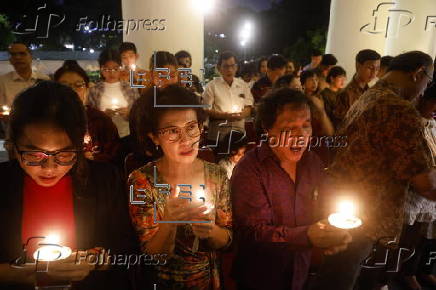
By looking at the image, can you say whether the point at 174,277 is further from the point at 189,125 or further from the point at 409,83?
the point at 409,83

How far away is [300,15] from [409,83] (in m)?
36.8

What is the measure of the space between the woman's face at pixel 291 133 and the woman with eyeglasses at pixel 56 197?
948 mm

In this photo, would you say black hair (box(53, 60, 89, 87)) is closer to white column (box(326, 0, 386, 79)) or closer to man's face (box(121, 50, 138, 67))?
man's face (box(121, 50, 138, 67))

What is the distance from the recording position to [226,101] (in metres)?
5.20

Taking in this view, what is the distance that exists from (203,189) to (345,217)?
75 centimetres

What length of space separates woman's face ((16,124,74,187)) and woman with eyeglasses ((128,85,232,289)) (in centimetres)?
44

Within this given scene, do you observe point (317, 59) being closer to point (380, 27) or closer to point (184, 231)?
point (380, 27)

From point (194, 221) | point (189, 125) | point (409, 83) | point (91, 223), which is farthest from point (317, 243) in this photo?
point (409, 83)

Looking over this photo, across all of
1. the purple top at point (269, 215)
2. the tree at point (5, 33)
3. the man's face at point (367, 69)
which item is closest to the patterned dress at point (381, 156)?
the purple top at point (269, 215)

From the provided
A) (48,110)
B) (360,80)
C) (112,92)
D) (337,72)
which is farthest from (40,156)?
(337,72)

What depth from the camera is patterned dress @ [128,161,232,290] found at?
172 cm

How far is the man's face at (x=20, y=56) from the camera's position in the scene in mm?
4863

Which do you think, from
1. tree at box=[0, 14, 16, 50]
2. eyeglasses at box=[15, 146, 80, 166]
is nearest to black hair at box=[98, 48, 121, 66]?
eyeglasses at box=[15, 146, 80, 166]

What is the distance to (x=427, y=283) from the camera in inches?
139
